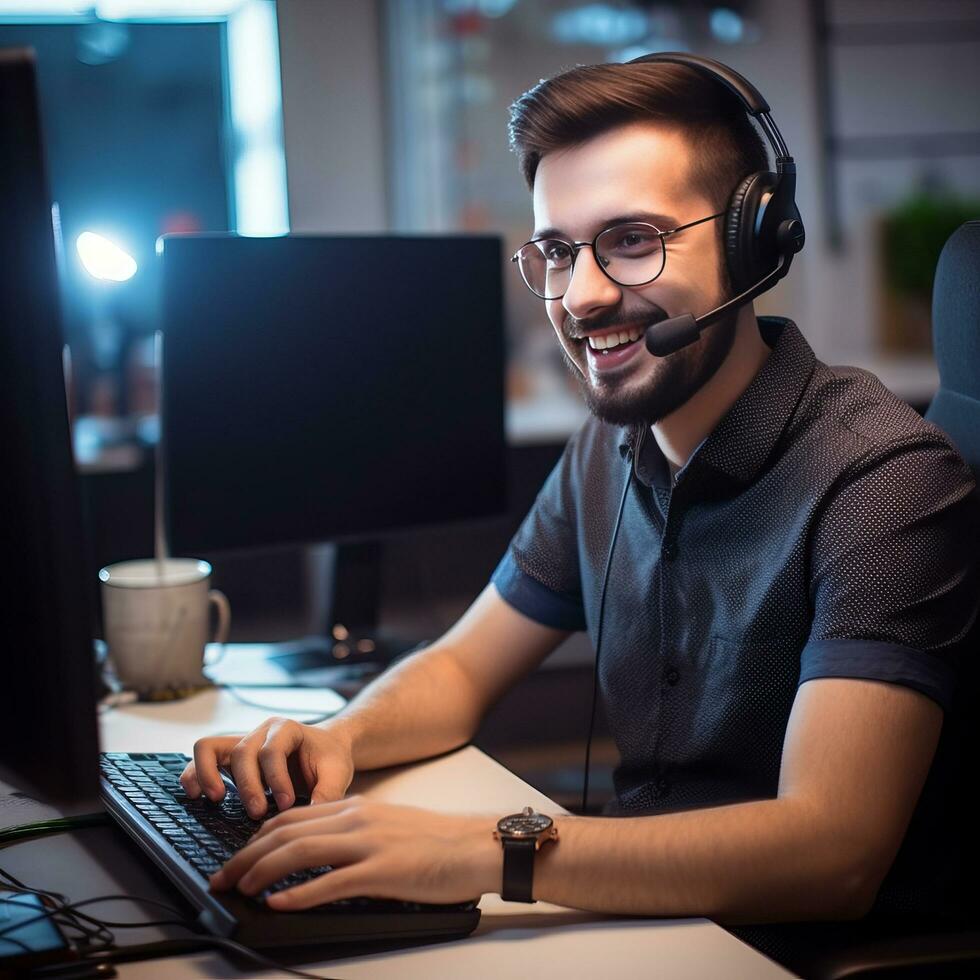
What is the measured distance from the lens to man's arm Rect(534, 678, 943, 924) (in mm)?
872

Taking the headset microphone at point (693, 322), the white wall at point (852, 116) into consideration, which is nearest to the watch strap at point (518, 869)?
the headset microphone at point (693, 322)

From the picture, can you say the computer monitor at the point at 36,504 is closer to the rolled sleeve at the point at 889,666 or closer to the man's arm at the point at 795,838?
the man's arm at the point at 795,838

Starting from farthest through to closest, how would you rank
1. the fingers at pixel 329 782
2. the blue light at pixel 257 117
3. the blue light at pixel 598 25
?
the blue light at pixel 598 25
the blue light at pixel 257 117
the fingers at pixel 329 782

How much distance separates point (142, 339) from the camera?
4.50 m

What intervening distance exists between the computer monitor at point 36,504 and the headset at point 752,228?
593 millimetres

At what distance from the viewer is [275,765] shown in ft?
3.34

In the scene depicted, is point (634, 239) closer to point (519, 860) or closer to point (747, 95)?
point (747, 95)

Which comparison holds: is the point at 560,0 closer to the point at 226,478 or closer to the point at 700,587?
the point at 226,478

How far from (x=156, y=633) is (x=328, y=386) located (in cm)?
37

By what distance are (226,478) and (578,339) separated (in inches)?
20.4

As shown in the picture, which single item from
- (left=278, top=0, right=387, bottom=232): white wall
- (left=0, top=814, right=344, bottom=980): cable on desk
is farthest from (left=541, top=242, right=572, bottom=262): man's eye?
(left=278, top=0, right=387, bottom=232): white wall

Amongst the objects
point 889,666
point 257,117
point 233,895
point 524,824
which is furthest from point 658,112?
point 257,117

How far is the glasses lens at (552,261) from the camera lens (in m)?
1.20

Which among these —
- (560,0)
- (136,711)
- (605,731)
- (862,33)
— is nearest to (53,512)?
(136,711)
